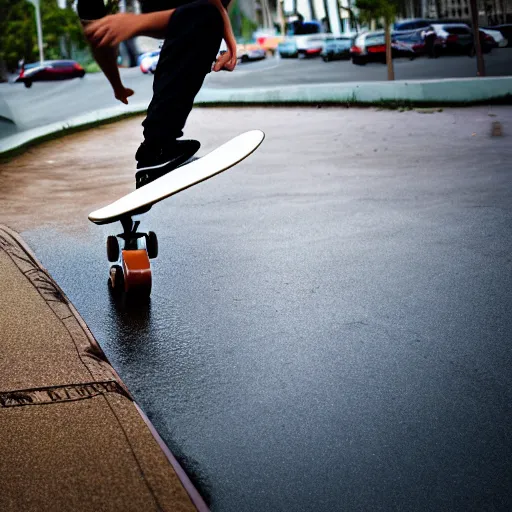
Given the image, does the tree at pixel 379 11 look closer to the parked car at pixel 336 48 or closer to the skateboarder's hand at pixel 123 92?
the parked car at pixel 336 48

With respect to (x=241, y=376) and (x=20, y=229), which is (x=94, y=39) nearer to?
(x=241, y=376)

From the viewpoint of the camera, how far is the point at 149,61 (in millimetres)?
4215

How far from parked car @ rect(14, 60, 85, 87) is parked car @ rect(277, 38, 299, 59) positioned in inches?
323

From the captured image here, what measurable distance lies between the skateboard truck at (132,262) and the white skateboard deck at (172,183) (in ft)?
0.29

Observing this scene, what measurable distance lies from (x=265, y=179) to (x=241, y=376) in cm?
586

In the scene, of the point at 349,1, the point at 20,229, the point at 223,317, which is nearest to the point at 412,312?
the point at 223,317

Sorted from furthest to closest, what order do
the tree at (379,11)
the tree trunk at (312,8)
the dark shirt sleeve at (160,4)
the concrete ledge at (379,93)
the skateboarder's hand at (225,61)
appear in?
the concrete ledge at (379,93), the tree at (379,11), the tree trunk at (312,8), the skateboarder's hand at (225,61), the dark shirt sleeve at (160,4)

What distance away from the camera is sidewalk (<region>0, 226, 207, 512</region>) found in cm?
209

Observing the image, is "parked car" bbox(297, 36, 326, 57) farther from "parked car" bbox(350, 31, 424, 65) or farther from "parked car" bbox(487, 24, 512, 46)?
"parked car" bbox(487, 24, 512, 46)

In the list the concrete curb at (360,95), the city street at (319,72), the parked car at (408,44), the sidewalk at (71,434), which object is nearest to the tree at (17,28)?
the sidewalk at (71,434)

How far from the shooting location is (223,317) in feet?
13.1

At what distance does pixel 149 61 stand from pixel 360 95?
14.2 m

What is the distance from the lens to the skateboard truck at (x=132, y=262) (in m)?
4.16

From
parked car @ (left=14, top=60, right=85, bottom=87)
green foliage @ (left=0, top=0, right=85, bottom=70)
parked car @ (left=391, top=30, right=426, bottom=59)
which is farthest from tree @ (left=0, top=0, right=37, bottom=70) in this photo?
parked car @ (left=391, top=30, right=426, bottom=59)
